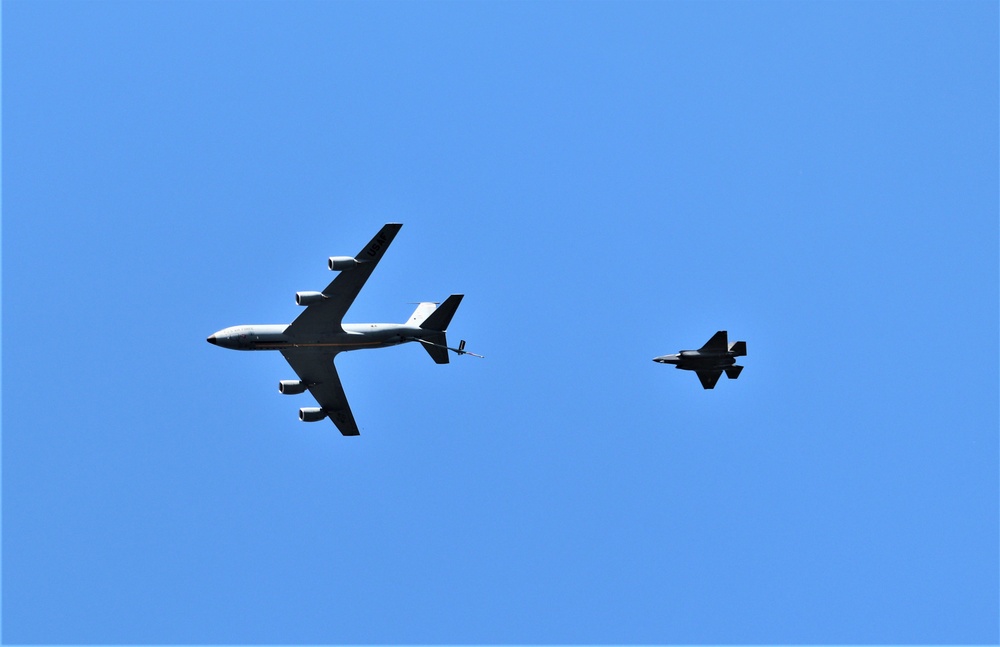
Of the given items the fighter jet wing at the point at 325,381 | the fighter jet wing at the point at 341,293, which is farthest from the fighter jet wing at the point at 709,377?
the fighter jet wing at the point at 325,381

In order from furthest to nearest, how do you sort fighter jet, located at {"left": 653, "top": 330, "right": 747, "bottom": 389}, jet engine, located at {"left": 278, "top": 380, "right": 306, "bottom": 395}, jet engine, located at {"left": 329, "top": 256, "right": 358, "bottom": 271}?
jet engine, located at {"left": 278, "top": 380, "right": 306, "bottom": 395} → fighter jet, located at {"left": 653, "top": 330, "right": 747, "bottom": 389} → jet engine, located at {"left": 329, "top": 256, "right": 358, "bottom": 271}

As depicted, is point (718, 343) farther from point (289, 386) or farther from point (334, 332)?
point (289, 386)

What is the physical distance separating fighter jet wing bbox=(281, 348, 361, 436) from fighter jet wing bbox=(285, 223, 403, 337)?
8.85ft

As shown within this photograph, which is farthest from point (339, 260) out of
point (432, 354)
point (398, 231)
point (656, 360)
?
point (656, 360)

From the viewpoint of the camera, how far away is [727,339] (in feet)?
337

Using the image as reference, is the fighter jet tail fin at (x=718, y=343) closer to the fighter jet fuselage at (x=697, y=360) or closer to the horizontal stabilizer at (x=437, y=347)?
the fighter jet fuselage at (x=697, y=360)

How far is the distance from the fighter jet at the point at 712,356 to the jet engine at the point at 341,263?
73.9 ft

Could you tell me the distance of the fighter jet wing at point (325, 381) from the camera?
10362 centimetres

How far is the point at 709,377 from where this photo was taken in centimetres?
10381

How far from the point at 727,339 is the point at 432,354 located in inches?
832

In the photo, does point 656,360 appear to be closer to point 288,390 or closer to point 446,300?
point 446,300

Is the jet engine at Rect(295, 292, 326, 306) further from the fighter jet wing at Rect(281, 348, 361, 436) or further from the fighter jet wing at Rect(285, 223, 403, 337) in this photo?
the fighter jet wing at Rect(281, 348, 361, 436)

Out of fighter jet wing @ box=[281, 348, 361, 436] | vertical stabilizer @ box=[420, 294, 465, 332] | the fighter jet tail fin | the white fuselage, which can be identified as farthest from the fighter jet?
fighter jet wing @ box=[281, 348, 361, 436]

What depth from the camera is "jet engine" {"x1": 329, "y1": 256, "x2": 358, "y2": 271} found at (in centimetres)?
9656
